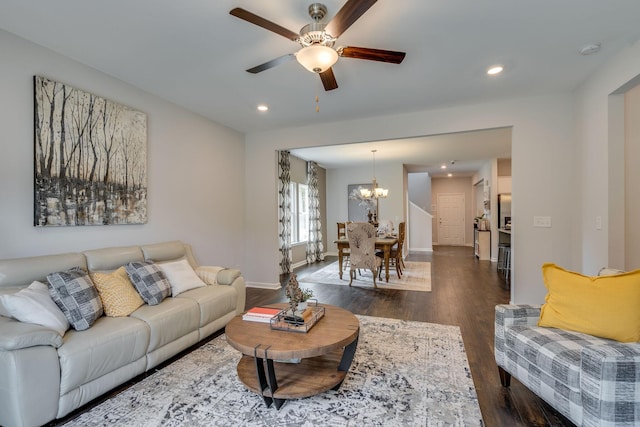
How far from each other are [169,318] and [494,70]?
155 inches

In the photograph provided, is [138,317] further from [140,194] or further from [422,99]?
[422,99]

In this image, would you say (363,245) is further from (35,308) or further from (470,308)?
(35,308)

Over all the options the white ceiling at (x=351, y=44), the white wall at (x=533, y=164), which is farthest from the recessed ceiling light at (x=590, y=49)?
the white wall at (x=533, y=164)

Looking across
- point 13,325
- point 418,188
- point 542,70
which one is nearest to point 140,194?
point 13,325

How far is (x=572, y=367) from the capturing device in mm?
1561

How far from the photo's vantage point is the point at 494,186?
7.40 meters

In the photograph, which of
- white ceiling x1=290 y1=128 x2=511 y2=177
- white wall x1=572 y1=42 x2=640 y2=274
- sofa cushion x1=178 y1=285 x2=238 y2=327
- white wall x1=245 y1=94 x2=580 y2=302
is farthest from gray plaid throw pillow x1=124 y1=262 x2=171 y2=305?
white wall x1=572 y1=42 x2=640 y2=274

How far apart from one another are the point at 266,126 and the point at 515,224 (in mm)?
3941

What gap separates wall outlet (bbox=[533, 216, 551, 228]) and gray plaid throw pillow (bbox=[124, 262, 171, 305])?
4415 mm

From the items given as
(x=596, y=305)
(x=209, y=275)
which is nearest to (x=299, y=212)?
(x=209, y=275)

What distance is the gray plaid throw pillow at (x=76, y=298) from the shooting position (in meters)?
2.09

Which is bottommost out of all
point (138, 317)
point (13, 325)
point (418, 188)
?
point (138, 317)

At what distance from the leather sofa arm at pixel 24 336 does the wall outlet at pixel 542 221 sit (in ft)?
15.9

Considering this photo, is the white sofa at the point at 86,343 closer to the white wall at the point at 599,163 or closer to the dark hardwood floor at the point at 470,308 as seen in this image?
the dark hardwood floor at the point at 470,308
